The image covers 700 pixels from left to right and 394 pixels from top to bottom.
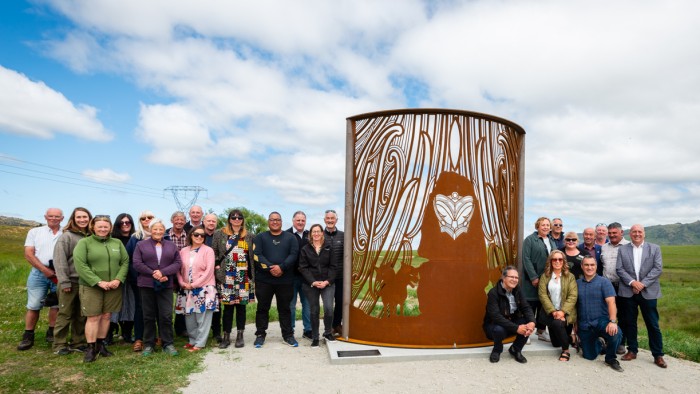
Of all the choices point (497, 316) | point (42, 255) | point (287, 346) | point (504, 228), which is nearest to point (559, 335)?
point (497, 316)

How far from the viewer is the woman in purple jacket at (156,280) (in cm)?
547

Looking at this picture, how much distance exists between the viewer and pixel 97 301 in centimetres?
530

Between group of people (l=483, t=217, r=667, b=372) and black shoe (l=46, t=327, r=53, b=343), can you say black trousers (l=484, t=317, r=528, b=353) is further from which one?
black shoe (l=46, t=327, r=53, b=343)

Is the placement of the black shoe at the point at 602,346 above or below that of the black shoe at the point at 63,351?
above

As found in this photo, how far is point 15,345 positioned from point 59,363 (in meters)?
1.41

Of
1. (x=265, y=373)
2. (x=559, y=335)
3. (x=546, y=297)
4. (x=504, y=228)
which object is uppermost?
(x=504, y=228)

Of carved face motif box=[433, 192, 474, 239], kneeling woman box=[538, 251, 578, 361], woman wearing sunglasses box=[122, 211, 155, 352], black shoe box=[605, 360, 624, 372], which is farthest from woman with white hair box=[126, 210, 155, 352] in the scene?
black shoe box=[605, 360, 624, 372]

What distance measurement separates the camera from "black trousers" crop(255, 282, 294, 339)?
19.6 ft

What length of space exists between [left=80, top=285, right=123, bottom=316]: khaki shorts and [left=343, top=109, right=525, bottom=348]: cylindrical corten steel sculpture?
9.39 ft

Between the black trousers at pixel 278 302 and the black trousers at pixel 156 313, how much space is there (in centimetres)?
109

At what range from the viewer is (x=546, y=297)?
573 cm

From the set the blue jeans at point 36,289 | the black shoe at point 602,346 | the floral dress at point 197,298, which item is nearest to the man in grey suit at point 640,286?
the black shoe at point 602,346

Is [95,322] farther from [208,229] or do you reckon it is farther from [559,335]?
[559,335]

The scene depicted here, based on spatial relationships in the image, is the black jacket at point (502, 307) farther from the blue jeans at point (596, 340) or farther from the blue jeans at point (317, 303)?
the blue jeans at point (317, 303)
